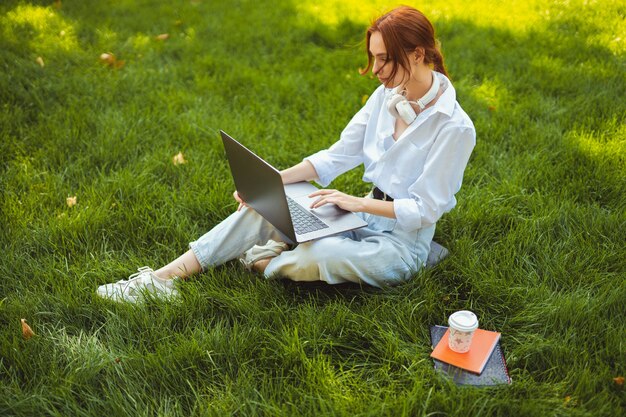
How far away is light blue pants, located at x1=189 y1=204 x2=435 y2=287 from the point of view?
2.52m

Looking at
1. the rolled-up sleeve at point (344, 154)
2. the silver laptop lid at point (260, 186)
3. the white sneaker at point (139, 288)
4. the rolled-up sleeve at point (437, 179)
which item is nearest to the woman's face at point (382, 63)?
the rolled-up sleeve at point (437, 179)

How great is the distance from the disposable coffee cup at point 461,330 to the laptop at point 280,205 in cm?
57

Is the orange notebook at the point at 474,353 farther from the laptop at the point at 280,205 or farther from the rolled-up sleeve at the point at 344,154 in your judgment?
the rolled-up sleeve at the point at 344,154

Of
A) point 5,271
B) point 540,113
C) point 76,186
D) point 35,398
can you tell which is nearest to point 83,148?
point 76,186

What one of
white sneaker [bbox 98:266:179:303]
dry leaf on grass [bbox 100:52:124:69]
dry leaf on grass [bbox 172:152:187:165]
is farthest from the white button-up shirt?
dry leaf on grass [bbox 100:52:124:69]

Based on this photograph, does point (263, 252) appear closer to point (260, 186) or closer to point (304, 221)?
point (304, 221)

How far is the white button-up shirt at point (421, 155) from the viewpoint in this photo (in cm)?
239

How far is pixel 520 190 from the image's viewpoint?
335cm

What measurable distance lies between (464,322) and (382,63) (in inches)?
41.9

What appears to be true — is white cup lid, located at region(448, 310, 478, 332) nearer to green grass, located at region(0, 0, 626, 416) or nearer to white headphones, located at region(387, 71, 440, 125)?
green grass, located at region(0, 0, 626, 416)

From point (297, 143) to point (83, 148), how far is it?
4.61 ft

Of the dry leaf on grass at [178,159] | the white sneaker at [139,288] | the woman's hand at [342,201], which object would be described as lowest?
the white sneaker at [139,288]

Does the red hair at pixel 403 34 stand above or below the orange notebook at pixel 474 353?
above

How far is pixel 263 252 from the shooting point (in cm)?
279
